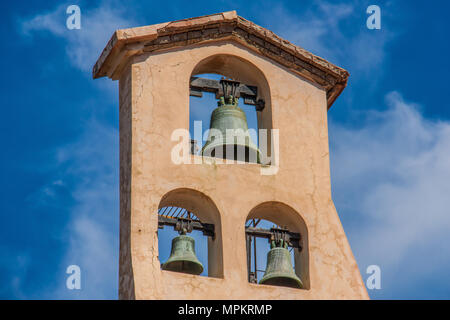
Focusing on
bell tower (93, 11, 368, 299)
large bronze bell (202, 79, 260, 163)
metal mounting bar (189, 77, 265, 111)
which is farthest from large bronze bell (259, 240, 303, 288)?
metal mounting bar (189, 77, 265, 111)

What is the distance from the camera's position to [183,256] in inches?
694

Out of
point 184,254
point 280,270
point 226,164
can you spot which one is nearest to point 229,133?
point 226,164

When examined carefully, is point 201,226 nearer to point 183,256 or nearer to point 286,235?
point 183,256

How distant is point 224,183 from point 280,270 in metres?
1.27

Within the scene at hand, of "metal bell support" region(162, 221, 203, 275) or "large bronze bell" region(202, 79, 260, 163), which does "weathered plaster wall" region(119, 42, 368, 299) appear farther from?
"metal bell support" region(162, 221, 203, 275)

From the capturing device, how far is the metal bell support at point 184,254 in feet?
58.0

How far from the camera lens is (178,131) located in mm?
18141

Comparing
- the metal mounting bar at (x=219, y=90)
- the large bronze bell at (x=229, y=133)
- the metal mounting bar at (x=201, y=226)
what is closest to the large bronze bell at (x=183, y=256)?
the metal mounting bar at (x=201, y=226)

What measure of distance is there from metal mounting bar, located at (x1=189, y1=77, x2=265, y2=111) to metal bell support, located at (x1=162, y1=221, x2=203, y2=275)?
200 centimetres

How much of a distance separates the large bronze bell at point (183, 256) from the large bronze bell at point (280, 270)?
2.82 feet

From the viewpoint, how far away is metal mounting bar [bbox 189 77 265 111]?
18859 millimetres
